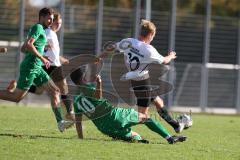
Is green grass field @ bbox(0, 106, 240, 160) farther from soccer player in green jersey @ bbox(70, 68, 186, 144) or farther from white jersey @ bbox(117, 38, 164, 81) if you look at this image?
white jersey @ bbox(117, 38, 164, 81)

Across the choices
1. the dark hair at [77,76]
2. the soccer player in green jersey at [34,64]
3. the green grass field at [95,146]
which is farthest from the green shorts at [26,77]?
the dark hair at [77,76]

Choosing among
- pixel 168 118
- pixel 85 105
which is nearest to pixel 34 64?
pixel 85 105

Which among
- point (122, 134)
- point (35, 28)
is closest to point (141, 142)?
point (122, 134)

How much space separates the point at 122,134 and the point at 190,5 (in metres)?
26.8

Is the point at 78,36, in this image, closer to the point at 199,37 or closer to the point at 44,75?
the point at 199,37

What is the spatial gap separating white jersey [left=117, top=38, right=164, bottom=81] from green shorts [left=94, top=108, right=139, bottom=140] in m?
0.90

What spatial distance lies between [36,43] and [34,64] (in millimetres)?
355

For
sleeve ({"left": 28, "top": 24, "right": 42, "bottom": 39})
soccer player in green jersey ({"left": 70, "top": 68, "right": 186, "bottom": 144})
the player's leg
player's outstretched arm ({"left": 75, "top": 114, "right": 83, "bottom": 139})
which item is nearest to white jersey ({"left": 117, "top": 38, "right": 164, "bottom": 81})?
soccer player in green jersey ({"left": 70, "top": 68, "right": 186, "bottom": 144})

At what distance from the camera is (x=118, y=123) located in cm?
1150

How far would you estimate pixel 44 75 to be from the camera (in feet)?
40.3

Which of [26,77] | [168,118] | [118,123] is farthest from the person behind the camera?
[168,118]

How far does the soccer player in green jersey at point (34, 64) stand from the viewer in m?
11.7

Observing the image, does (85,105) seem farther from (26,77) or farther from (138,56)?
(138,56)

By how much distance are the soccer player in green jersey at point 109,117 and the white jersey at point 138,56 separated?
82cm
